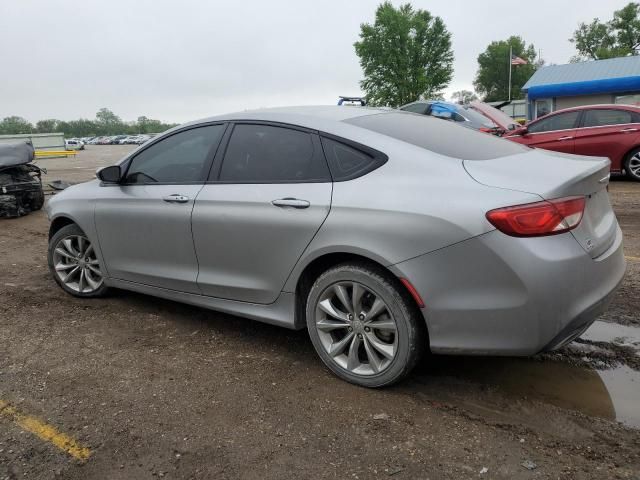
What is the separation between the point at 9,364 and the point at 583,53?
312 ft

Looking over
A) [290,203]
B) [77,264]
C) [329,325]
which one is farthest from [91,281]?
[329,325]

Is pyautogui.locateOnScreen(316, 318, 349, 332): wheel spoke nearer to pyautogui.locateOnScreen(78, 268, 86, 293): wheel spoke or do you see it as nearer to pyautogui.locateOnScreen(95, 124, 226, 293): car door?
pyautogui.locateOnScreen(95, 124, 226, 293): car door

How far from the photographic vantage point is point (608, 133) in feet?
33.8

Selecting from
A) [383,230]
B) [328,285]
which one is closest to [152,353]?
[328,285]

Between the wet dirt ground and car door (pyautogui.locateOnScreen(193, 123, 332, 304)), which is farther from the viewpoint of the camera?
car door (pyautogui.locateOnScreen(193, 123, 332, 304))

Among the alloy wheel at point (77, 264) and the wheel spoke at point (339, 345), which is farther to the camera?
the alloy wheel at point (77, 264)

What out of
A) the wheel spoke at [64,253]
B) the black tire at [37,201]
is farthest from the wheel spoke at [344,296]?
the black tire at [37,201]

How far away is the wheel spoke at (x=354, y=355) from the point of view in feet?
10.2

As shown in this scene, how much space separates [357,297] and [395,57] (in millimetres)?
57774

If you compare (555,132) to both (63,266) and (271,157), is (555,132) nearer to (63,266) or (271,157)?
(271,157)

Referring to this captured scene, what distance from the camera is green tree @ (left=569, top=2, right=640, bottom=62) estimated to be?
74.3 m

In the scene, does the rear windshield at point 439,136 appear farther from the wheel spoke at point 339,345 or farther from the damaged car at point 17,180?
the damaged car at point 17,180

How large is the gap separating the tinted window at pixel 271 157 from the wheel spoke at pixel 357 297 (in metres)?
0.64

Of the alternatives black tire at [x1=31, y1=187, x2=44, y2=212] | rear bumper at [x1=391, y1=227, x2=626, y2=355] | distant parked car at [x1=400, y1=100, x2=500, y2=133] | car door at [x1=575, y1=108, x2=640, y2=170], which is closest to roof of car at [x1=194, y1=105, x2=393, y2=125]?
rear bumper at [x1=391, y1=227, x2=626, y2=355]
